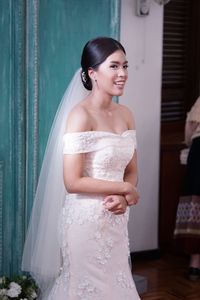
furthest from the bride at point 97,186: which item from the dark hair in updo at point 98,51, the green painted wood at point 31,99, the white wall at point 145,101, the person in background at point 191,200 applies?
the white wall at point 145,101

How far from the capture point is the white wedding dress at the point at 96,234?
279 cm

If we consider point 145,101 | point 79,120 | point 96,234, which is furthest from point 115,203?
point 145,101

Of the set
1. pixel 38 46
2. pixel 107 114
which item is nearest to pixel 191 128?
pixel 38 46

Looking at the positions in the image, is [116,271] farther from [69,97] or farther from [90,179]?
[69,97]

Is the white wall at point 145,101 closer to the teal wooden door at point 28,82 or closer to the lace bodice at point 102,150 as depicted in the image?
the teal wooden door at point 28,82

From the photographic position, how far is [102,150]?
110 inches

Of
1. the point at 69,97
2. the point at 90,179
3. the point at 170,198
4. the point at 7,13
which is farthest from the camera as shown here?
the point at 170,198

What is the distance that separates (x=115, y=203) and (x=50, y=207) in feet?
1.47

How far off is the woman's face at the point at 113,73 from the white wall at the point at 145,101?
1.67 m

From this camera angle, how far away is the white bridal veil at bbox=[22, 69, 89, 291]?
9.93ft

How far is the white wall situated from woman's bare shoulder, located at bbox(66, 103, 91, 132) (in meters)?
1.73

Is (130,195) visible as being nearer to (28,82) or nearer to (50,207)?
(50,207)

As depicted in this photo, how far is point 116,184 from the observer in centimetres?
277

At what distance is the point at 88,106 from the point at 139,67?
1826 millimetres
